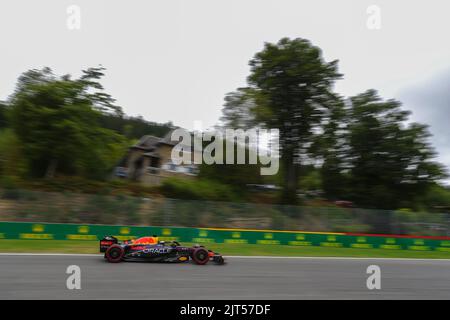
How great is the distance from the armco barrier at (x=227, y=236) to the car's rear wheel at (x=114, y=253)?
509 cm

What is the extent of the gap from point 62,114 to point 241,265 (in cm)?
1566

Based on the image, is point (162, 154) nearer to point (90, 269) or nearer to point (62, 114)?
point (62, 114)

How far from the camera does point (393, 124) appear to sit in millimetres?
26719

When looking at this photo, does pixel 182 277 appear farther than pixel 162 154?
No

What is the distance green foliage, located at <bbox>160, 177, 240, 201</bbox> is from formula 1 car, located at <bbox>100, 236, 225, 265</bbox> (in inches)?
557

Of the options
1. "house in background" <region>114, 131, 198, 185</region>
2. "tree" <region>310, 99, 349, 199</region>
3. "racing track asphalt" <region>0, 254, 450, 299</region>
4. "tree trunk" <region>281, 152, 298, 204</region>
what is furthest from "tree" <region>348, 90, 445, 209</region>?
"racing track asphalt" <region>0, 254, 450, 299</region>

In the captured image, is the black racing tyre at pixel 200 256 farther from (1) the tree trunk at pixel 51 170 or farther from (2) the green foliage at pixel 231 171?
(1) the tree trunk at pixel 51 170

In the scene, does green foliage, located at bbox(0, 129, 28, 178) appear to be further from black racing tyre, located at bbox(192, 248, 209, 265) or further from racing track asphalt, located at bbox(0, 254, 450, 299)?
black racing tyre, located at bbox(192, 248, 209, 265)

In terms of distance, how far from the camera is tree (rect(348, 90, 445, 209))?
26094mm

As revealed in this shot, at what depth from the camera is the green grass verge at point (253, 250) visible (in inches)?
467

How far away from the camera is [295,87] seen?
2681 centimetres

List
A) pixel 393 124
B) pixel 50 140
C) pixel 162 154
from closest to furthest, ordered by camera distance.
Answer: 1. pixel 50 140
2. pixel 393 124
3. pixel 162 154

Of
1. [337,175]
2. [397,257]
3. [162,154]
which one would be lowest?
[397,257]
